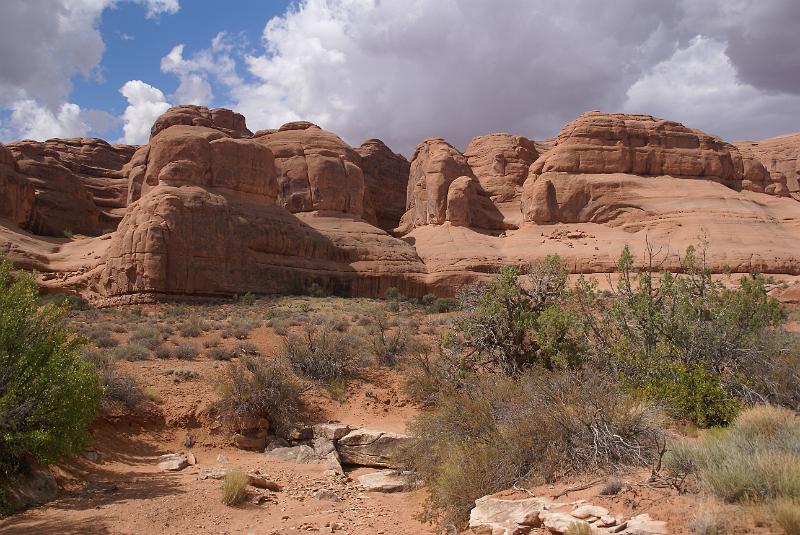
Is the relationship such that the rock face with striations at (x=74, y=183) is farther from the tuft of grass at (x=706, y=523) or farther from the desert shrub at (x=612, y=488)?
the tuft of grass at (x=706, y=523)

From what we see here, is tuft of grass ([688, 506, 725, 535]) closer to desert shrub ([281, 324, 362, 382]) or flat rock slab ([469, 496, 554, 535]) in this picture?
flat rock slab ([469, 496, 554, 535])

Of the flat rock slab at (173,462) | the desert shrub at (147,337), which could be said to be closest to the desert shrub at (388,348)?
the desert shrub at (147,337)

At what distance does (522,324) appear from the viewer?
44.4 ft

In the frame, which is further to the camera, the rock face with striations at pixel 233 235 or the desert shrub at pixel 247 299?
the rock face with striations at pixel 233 235

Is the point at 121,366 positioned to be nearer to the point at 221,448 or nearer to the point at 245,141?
the point at 221,448

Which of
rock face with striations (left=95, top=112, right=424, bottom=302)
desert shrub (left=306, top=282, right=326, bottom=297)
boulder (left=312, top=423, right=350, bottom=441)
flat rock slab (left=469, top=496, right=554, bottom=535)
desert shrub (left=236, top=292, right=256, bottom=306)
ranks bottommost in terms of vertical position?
boulder (left=312, top=423, right=350, bottom=441)

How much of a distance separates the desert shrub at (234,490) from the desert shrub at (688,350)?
6.03 meters

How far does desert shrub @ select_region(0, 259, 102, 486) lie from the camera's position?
27.1ft

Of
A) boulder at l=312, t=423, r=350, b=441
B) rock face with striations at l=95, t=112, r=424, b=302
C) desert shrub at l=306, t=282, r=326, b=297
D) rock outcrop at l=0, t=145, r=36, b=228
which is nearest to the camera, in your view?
boulder at l=312, t=423, r=350, b=441

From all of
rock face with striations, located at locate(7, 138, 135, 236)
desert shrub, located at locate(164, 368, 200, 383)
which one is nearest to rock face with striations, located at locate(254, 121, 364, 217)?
rock face with striations, located at locate(7, 138, 135, 236)

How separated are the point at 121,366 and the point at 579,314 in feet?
35.3

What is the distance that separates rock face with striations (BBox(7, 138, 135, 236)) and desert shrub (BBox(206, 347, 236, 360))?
4167 centimetres

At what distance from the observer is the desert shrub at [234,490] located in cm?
895

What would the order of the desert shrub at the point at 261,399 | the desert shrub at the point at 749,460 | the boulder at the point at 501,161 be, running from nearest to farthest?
the desert shrub at the point at 749,460 → the desert shrub at the point at 261,399 → the boulder at the point at 501,161
